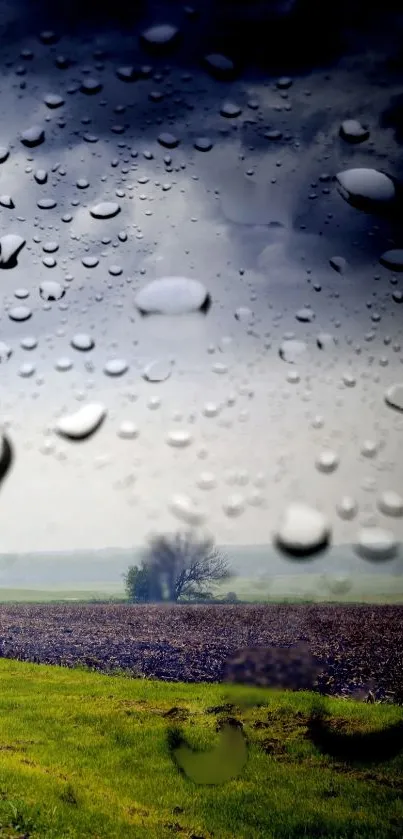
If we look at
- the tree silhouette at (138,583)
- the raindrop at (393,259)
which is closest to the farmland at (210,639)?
the tree silhouette at (138,583)

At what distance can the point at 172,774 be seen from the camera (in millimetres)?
3436

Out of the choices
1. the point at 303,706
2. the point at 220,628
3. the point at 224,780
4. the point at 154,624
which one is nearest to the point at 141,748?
the point at 224,780

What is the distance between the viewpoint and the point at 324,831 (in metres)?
2.78

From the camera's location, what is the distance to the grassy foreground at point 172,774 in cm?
287

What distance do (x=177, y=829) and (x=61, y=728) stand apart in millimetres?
1556

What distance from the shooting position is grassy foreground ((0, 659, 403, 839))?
2.87m

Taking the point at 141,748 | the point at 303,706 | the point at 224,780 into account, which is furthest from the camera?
the point at 303,706

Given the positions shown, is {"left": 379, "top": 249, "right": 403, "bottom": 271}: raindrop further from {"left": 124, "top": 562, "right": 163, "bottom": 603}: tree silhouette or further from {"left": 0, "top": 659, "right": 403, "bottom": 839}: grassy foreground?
{"left": 124, "top": 562, "right": 163, "bottom": 603}: tree silhouette

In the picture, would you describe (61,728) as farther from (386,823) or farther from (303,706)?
(386,823)

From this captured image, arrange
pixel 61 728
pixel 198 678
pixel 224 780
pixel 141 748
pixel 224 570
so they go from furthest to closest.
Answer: pixel 198 678 → pixel 224 570 → pixel 61 728 → pixel 141 748 → pixel 224 780

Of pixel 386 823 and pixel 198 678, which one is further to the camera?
pixel 198 678

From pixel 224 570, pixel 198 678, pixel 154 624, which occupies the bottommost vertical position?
pixel 154 624

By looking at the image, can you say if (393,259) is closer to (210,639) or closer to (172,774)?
(172,774)

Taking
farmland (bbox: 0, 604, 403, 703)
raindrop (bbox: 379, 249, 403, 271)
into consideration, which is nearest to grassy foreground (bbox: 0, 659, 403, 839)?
farmland (bbox: 0, 604, 403, 703)
